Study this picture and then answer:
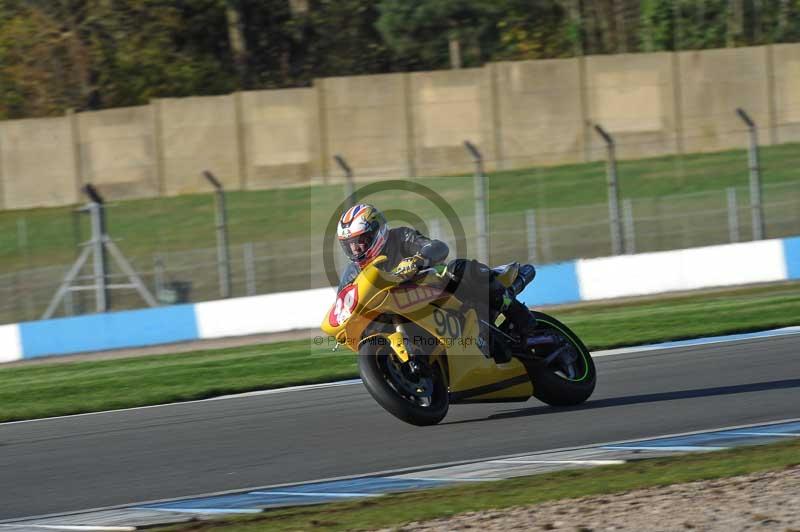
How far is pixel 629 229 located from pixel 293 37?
898 inches

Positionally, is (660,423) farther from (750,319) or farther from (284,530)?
(750,319)

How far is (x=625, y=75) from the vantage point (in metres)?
31.4

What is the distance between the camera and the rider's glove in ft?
26.0

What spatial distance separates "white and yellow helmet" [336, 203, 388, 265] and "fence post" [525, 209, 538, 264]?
1219cm

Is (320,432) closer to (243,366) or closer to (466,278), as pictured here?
(466,278)

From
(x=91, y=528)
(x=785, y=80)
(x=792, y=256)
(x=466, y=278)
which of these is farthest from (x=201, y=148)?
(x=91, y=528)

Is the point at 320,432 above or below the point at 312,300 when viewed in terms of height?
below

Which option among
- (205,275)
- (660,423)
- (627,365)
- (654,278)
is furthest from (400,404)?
(205,275)

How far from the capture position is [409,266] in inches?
311

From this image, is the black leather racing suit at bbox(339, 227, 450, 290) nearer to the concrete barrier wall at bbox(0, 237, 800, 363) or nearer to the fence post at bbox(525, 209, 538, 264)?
the concrete barrier wall at bbox(0, 237, 800, 363)

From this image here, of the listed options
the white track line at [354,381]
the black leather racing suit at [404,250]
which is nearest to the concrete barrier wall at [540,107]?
the white track line at [354,381]

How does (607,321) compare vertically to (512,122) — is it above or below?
below

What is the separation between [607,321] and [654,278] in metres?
3.63

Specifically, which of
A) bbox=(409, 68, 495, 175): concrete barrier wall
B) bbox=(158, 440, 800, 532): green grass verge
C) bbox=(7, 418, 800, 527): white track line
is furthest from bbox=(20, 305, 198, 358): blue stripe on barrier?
bbox=(409, 68, 495, 175): concrete barrier wall
